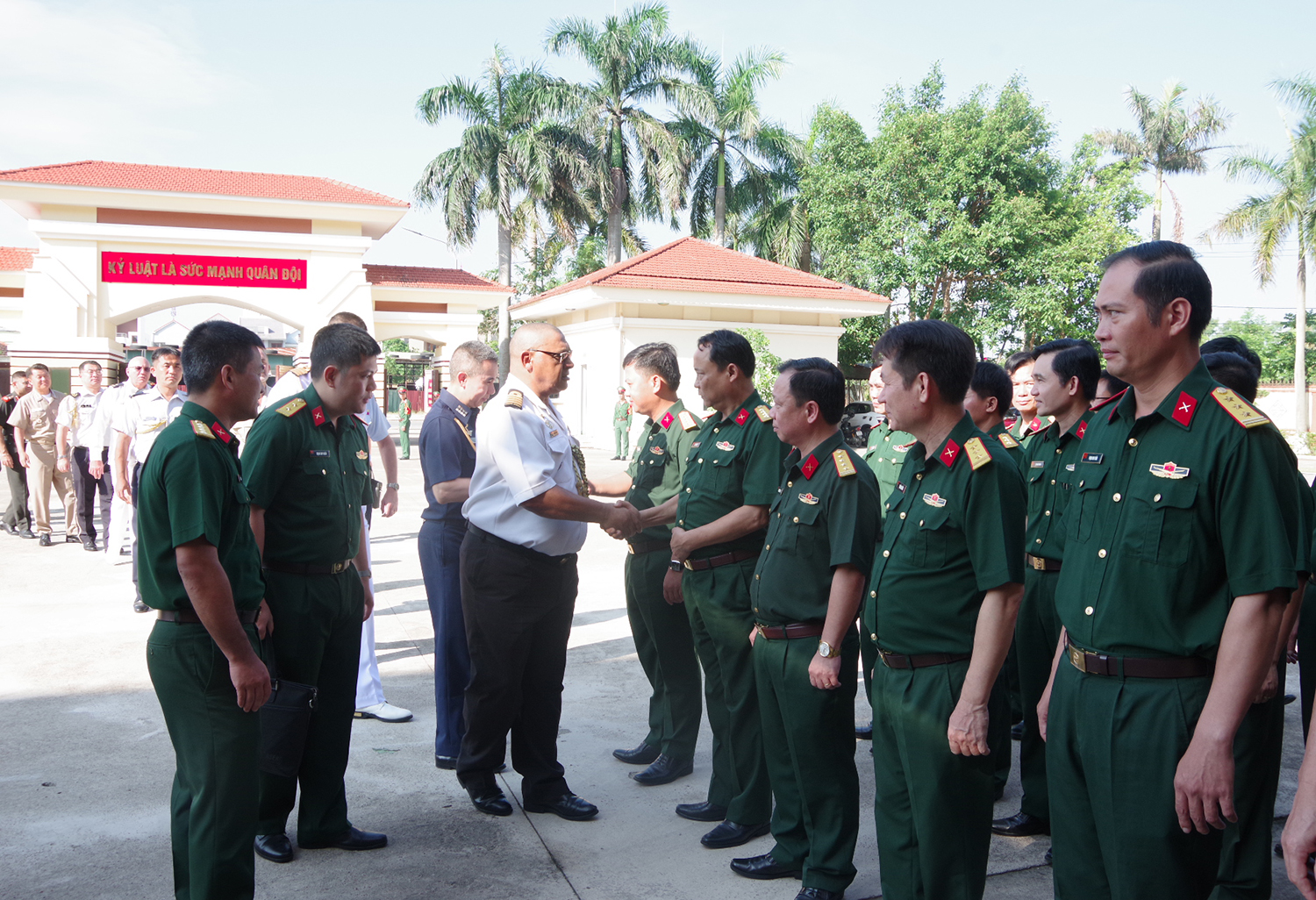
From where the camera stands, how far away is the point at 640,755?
4332mm

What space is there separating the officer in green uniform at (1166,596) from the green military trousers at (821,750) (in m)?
0.92

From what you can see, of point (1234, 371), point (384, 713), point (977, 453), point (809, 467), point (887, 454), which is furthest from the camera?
point (887, 454)

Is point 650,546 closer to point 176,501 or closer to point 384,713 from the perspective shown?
point 384,713

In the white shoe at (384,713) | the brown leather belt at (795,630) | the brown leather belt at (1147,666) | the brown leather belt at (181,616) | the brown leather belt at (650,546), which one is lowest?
the white shoe at (384,713)

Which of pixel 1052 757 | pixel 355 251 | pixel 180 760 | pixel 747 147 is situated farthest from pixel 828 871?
pixel 747 147

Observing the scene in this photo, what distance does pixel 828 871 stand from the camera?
→ 300 centimetres

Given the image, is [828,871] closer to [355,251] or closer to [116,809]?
[116,809]

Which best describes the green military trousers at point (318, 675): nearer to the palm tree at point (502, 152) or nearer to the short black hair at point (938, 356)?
the short black hair at point (938, 356)

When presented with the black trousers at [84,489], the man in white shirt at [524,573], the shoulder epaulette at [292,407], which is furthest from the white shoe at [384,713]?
the black trousers at [84,489]

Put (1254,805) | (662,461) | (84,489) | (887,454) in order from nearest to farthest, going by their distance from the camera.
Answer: (1254,805)
(662,461)
(887,454)
(84,489)

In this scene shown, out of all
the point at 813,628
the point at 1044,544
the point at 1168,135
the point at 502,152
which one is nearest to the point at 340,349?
the point at 813,628

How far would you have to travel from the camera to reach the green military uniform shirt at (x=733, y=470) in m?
3.57

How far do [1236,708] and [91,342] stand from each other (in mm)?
25143

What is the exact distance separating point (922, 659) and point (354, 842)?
2.22 metres
